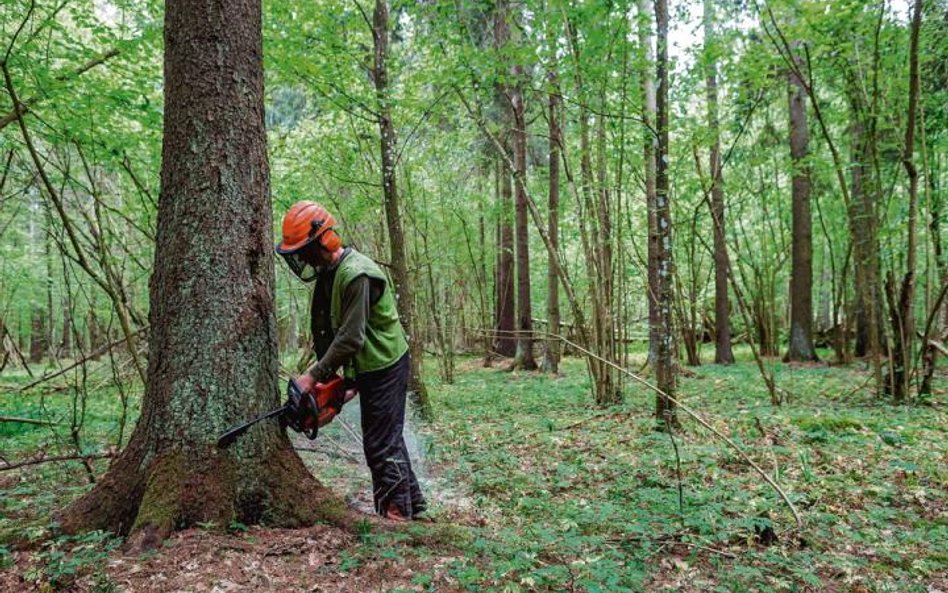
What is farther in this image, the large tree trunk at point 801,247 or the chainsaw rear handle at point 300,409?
the large tree trunk at point 801,247

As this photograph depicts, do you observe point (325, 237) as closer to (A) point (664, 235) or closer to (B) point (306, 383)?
(B) point (306, 383)

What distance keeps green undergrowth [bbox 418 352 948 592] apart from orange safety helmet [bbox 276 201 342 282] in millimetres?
1981

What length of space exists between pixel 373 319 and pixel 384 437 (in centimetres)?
76

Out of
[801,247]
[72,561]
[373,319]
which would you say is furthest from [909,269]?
[72,561]

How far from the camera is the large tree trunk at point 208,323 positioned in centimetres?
292

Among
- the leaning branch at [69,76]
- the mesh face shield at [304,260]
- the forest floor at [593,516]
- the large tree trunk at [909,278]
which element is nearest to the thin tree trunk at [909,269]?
the large tree trunk at [909,278]

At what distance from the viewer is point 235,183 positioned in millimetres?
3105

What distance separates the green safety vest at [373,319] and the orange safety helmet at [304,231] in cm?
17

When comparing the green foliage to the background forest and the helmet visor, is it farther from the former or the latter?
the helmet visor

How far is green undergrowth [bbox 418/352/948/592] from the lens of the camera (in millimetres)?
2938

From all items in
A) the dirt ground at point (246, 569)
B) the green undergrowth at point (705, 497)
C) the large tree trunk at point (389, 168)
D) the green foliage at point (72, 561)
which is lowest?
the green undergrowth at point (705, 497)

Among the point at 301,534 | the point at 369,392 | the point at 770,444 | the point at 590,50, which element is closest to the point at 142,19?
the point at 590,50

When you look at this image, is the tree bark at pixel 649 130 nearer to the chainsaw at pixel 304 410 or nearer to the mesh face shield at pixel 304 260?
the mesh face shield at pixel 304 260

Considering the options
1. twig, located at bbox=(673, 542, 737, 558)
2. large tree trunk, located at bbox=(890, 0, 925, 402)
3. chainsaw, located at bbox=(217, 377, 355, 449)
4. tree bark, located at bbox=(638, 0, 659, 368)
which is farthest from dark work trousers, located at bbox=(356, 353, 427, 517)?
large tree trunk, located at bbox=(890, 0, 925, 402)
